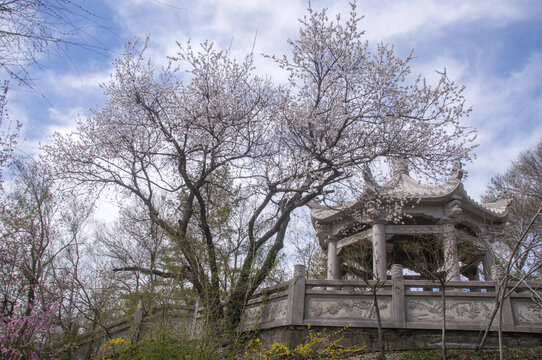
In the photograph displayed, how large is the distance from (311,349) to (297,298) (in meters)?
1.15

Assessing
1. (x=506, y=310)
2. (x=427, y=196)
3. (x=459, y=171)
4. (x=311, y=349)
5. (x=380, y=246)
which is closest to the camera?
(x=311, y=349)

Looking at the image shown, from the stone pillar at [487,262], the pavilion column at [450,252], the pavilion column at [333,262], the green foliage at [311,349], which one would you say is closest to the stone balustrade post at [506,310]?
the pavilion column at [450,252]

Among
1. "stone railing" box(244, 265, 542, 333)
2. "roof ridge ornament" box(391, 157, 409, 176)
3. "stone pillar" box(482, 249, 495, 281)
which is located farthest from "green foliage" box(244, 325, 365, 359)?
"stone pillar" box(482, 249, 495, 281)

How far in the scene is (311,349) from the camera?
889 cm

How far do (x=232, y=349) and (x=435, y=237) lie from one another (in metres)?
6.77

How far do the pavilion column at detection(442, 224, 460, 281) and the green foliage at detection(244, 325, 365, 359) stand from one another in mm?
3635

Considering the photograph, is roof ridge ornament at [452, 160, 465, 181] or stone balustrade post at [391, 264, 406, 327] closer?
stone balustrade post at [391, 264, 406, 327]

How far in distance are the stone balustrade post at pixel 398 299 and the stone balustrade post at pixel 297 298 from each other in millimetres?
1931

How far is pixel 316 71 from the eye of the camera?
396 inches

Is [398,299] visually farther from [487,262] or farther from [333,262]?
[487,262]

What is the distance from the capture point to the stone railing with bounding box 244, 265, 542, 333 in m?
9.11

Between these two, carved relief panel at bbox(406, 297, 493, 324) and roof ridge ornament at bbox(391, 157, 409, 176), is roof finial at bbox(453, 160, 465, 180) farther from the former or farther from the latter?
carved relief panel at bbox(406, 297, 493, 324)

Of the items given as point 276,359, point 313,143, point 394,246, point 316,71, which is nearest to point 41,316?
point 276,359

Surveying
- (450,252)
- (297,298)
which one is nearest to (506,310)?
(450,252)
